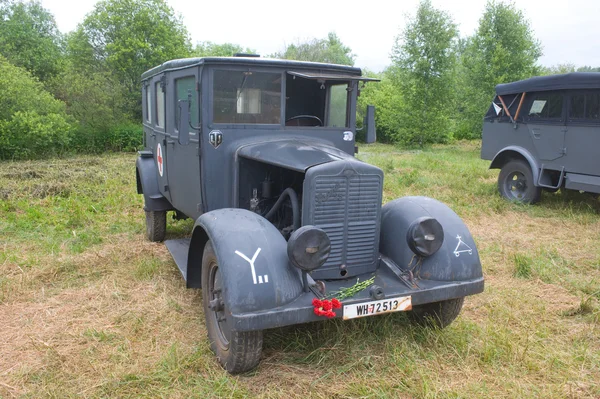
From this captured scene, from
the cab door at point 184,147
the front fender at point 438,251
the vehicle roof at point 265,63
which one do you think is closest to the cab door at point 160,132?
the cab door at point 184,147

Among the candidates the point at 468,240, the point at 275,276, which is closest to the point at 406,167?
the point at 468,240

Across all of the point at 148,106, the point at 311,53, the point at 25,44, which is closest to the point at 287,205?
the point at 148,106

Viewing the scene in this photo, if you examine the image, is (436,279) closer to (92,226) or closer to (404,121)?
(92,226)

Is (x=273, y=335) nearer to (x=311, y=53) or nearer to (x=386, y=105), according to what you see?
(x=386, y=105)

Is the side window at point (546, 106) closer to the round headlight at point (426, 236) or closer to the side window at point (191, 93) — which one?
the round headlight at point (426, 236)

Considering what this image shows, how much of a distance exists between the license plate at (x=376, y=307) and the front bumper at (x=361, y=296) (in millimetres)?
28

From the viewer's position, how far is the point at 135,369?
3232 millimetres

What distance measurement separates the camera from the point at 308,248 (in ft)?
9.76

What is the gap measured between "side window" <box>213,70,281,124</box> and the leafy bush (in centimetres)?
1198

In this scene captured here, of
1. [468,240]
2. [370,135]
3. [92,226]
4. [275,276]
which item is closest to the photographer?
[275,276]

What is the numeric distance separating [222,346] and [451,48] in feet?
66.1

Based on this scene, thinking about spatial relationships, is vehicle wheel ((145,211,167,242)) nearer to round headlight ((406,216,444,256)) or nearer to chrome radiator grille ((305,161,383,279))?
chrome radiator grille ((305,161,383,279))

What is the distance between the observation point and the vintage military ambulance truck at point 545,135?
25.3ft

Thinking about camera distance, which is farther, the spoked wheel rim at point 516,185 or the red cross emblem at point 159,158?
the spoked wheel rim at point 516,185
